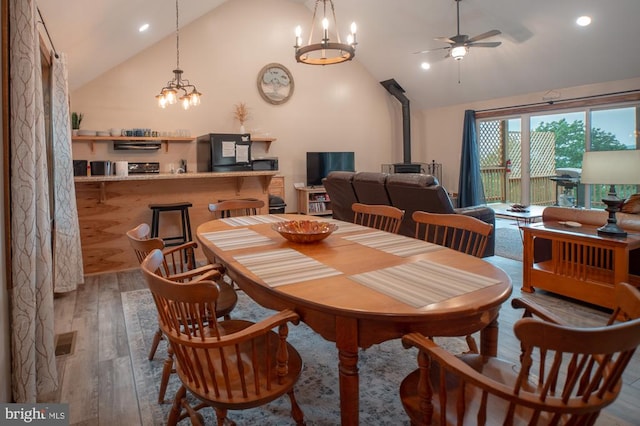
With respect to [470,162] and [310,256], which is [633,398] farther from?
[470,162]

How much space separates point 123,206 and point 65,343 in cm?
202

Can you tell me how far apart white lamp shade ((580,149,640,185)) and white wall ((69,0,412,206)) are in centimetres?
521

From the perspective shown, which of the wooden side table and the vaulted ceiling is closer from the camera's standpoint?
the wooden side table

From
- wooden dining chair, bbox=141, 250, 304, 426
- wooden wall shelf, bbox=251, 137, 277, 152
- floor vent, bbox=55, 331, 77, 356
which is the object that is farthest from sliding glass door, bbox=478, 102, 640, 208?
floor vent, bbox=55, 331, 77, 356

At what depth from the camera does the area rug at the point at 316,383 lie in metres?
1.93

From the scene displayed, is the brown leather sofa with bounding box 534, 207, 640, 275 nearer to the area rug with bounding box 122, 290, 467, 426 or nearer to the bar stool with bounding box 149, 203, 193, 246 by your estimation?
the area rug with bounding box 122, 290, 467, 426

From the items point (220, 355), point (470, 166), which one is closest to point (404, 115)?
point (470, 166)

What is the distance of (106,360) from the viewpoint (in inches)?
99.4

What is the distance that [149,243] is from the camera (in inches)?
77.8

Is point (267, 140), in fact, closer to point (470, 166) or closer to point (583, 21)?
point (470, 166)

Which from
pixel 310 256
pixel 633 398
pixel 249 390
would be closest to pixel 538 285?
pixel 633 398

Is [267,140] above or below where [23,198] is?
above

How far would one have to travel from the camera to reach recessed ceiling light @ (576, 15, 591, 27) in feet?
17.1

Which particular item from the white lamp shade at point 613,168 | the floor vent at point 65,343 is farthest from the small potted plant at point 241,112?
the white lamp shade at point 613,168
